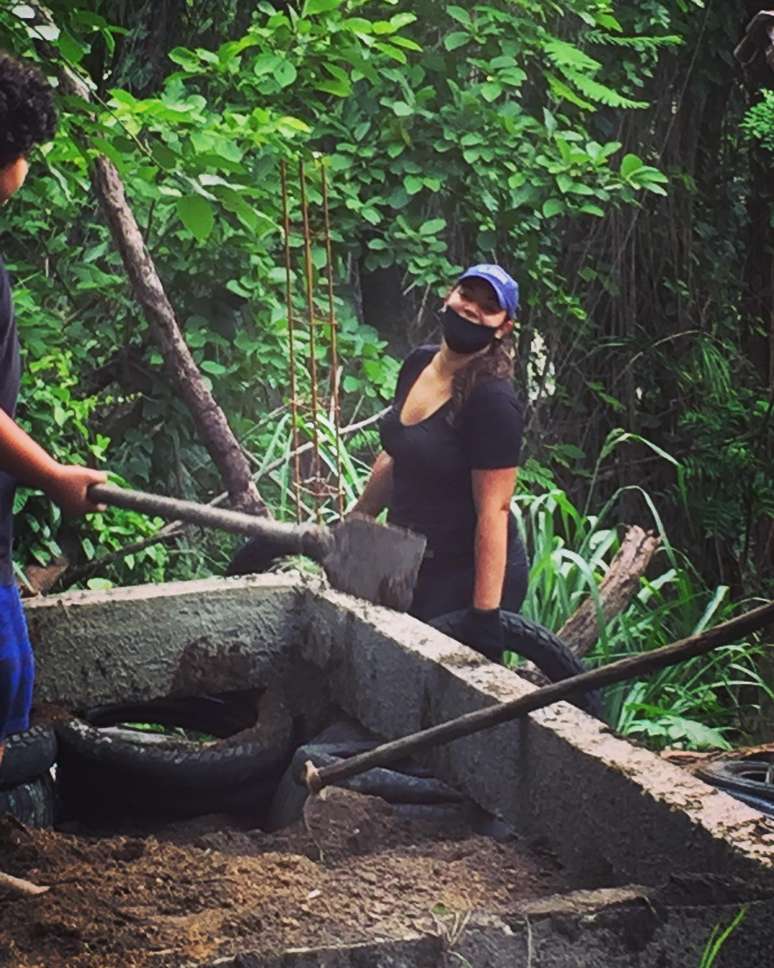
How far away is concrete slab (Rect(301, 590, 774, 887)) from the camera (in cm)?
335

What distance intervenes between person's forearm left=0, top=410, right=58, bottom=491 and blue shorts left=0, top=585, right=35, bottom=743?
0.27 m

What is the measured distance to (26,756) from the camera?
447cm

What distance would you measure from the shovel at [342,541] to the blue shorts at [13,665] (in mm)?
326

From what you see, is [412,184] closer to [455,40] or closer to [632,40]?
[455,40]

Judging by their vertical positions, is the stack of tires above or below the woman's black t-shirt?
below

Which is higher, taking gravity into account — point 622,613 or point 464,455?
point 464,455

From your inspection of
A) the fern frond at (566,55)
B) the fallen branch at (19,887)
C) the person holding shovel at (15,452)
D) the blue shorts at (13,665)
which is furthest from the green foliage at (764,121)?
the fallen branch at (19,887)

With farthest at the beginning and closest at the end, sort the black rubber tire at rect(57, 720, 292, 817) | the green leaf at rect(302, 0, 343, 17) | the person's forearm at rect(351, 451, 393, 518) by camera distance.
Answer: the green leaf at rect(302, 0, 343, 17), the person's forearm at rect(351, 451, 393, 518), the black rubber tire at rect(57, 720, 292, 817)

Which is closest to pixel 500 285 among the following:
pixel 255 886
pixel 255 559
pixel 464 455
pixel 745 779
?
pixel 464 455

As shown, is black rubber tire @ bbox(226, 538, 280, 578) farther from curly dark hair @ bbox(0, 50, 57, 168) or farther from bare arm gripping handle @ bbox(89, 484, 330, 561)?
curly dark hair @ bbox(0, 50, 57, 168)

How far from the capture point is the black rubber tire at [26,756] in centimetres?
442

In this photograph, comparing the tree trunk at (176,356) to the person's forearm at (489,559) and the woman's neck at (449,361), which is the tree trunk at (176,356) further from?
the person's forearm at (489,559)

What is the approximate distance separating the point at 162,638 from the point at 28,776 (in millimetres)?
786

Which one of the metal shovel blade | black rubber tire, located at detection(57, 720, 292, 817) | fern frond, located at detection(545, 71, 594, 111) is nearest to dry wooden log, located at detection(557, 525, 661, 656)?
the metal shovel blade
